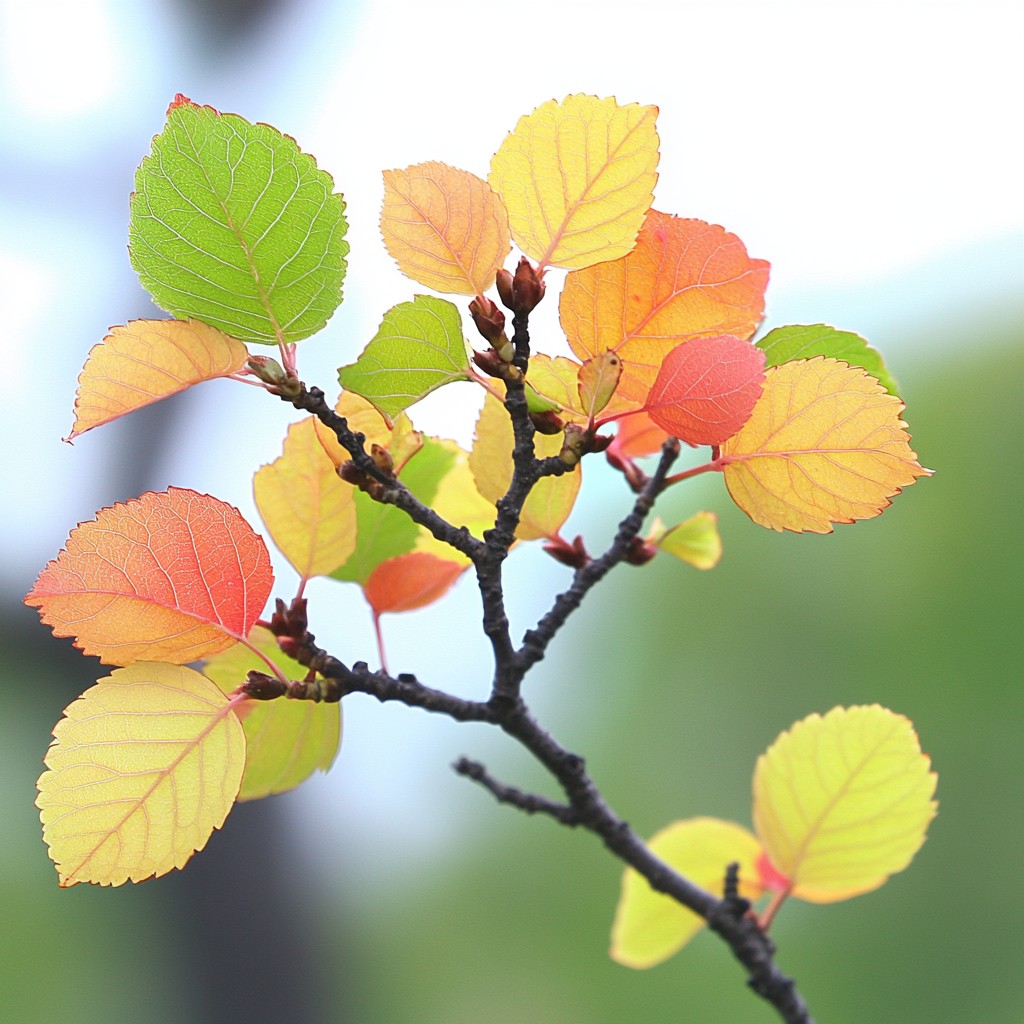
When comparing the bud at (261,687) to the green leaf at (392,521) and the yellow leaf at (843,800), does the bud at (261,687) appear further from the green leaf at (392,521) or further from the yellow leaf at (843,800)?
the yellow leaf at (843,800)

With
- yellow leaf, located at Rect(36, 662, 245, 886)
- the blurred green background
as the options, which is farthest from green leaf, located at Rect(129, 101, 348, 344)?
the blurred green background

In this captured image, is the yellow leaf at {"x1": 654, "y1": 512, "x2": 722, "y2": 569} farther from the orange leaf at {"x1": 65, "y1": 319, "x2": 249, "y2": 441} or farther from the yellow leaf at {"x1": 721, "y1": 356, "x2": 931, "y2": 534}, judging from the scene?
the orange leaf at {"x1": 65, "y1": 319, "x2": 249, "y2": 441}

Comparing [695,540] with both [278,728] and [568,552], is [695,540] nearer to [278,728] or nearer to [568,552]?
[568,552]

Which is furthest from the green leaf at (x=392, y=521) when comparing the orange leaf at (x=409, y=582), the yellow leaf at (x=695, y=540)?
the yellow leaf at (x=695, y=540)

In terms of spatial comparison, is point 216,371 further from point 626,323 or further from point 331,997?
point 331,997

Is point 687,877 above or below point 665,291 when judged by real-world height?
below

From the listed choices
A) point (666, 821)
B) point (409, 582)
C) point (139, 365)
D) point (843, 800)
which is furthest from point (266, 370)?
point (666, 821)

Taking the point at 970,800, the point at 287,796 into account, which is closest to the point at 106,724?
the point at 287,796
